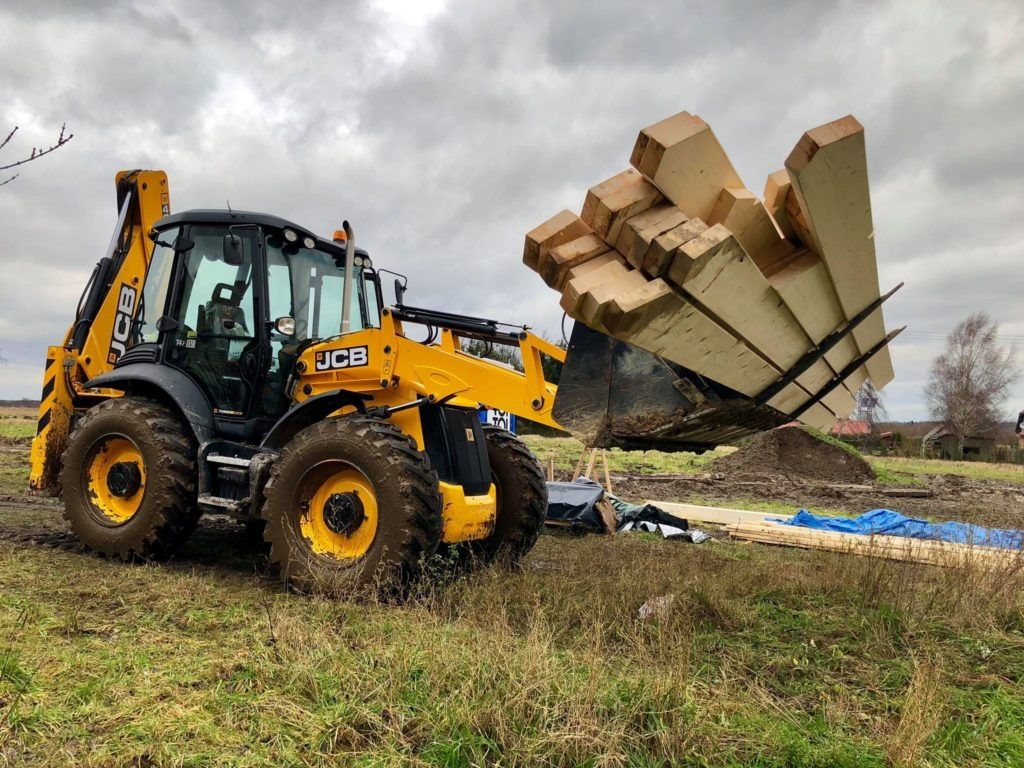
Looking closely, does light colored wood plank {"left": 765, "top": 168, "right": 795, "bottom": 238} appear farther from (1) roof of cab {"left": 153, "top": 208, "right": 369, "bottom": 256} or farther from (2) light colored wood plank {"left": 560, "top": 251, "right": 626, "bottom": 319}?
(1) roof of cab {"left": 153, "top": 208, "right": 369, "bottom": 256}

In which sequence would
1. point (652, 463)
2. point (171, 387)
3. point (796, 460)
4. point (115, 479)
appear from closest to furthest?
1. point (171, 387)
2. point (115, 479)
3. point (796, 460)
4. point (652, 463)

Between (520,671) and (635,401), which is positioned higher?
(635,401)

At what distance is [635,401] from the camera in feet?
13.0

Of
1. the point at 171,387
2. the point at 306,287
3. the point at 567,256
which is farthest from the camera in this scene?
the point at 306,287

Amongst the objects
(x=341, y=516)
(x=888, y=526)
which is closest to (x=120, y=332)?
(x=341, y=516)

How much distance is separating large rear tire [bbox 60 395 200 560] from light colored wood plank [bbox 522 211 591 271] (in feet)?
12.5

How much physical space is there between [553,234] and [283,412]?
3.57m

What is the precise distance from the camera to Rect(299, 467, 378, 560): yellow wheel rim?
525cm

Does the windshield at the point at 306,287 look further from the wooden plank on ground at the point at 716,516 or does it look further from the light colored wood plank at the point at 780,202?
the wooden plank on ground at the point at 716,516

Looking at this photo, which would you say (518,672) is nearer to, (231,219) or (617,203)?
(617,203)

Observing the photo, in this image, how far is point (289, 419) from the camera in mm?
5883

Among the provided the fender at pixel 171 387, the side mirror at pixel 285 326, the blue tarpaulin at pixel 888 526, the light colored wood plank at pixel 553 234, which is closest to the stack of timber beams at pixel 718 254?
Result: the light colored wood plank at pixel 553 234

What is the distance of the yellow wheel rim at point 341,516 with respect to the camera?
5.25 meters

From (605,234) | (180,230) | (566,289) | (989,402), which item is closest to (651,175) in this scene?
(605,234)
